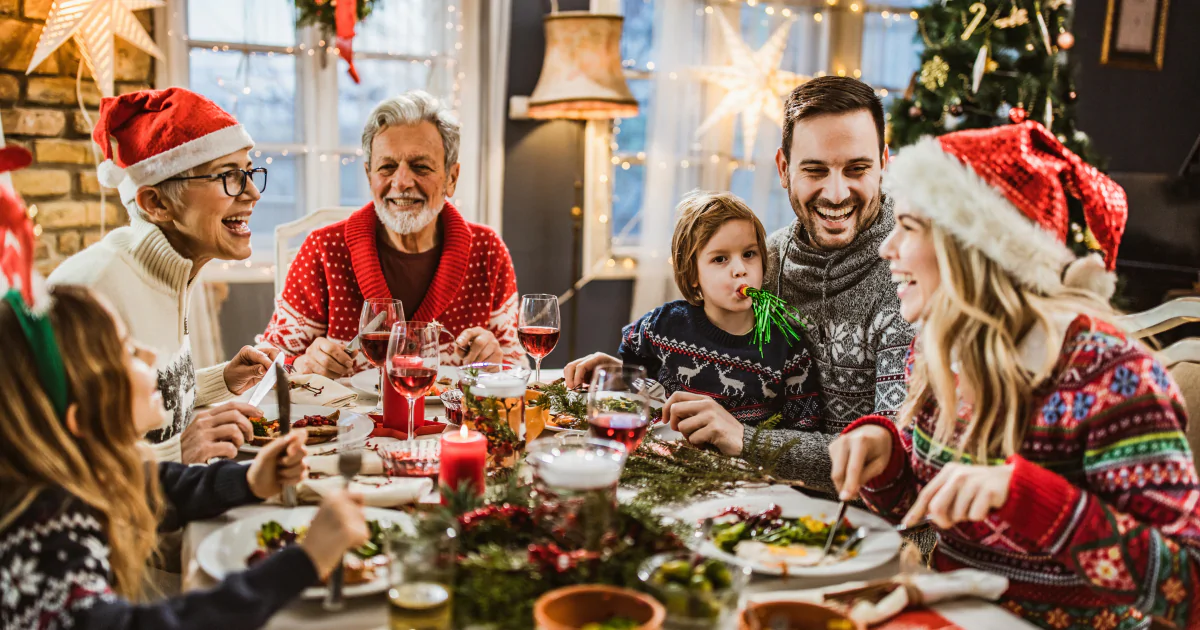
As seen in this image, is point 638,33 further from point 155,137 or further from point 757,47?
point 155,137

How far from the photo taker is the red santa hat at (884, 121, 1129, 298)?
1.21m

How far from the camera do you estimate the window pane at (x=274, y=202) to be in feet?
13.9

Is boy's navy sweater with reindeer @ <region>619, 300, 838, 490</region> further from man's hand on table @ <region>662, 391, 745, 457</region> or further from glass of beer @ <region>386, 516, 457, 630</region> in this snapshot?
glass of beer @ <region>386, 516, 457, 630</region>

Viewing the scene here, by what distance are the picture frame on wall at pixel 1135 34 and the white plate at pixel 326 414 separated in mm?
5513

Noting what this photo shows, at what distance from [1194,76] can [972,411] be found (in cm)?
561

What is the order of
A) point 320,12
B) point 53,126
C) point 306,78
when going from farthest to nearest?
point 306,78 < point 320,12 < point 53,126

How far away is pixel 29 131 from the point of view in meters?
3.48

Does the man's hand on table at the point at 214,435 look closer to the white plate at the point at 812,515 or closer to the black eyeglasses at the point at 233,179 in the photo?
the black eyeglasses at the point at 233,179

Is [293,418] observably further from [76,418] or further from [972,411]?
[972,411]

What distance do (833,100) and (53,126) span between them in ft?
9.69

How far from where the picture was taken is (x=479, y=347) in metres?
2.42

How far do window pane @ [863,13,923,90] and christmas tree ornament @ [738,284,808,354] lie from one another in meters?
3.58

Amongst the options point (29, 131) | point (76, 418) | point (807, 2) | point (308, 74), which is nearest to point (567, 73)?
point (308, 74)

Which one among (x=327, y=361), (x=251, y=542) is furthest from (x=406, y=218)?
(x=251, y=542)
